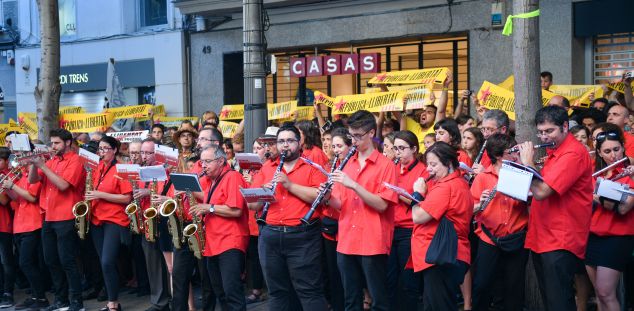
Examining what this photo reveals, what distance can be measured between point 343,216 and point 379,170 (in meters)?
0.53

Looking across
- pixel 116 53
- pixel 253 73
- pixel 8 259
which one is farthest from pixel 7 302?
pixel 116 53

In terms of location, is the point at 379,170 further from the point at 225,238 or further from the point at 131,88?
the point at 131,88

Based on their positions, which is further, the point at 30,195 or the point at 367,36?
the point at 367,36

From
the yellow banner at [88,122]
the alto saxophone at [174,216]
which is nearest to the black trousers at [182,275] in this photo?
the alto saxophone at [174,216]

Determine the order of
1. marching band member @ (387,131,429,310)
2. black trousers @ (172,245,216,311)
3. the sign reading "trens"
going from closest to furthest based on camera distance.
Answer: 1. marching band member @ (387,131,429,310)
2. black trousers @ (172,245,216,311)
3. the sign reading "trens"

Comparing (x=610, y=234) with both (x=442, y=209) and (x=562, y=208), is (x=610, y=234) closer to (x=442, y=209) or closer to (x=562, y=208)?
(x=562, y=208)

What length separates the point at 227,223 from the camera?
866cm

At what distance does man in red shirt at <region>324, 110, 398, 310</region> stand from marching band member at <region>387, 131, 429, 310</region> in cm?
50

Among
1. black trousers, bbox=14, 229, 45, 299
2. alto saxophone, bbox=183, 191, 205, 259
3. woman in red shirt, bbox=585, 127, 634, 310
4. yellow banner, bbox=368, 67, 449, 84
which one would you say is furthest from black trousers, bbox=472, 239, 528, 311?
black trousers, bbox=14, 229, 45, 299

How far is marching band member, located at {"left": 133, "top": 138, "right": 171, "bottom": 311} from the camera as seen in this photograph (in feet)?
33.0

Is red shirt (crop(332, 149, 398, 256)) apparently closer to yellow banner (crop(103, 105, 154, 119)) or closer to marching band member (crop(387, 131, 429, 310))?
marching band member (crop(387, 131, 429, 310))

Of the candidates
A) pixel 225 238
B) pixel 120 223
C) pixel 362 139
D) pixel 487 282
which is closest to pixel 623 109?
pixel 487 282

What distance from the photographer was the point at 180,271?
912cm

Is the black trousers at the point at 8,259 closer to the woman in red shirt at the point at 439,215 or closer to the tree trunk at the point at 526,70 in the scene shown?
the woman in red shirt at the point at 439,215
